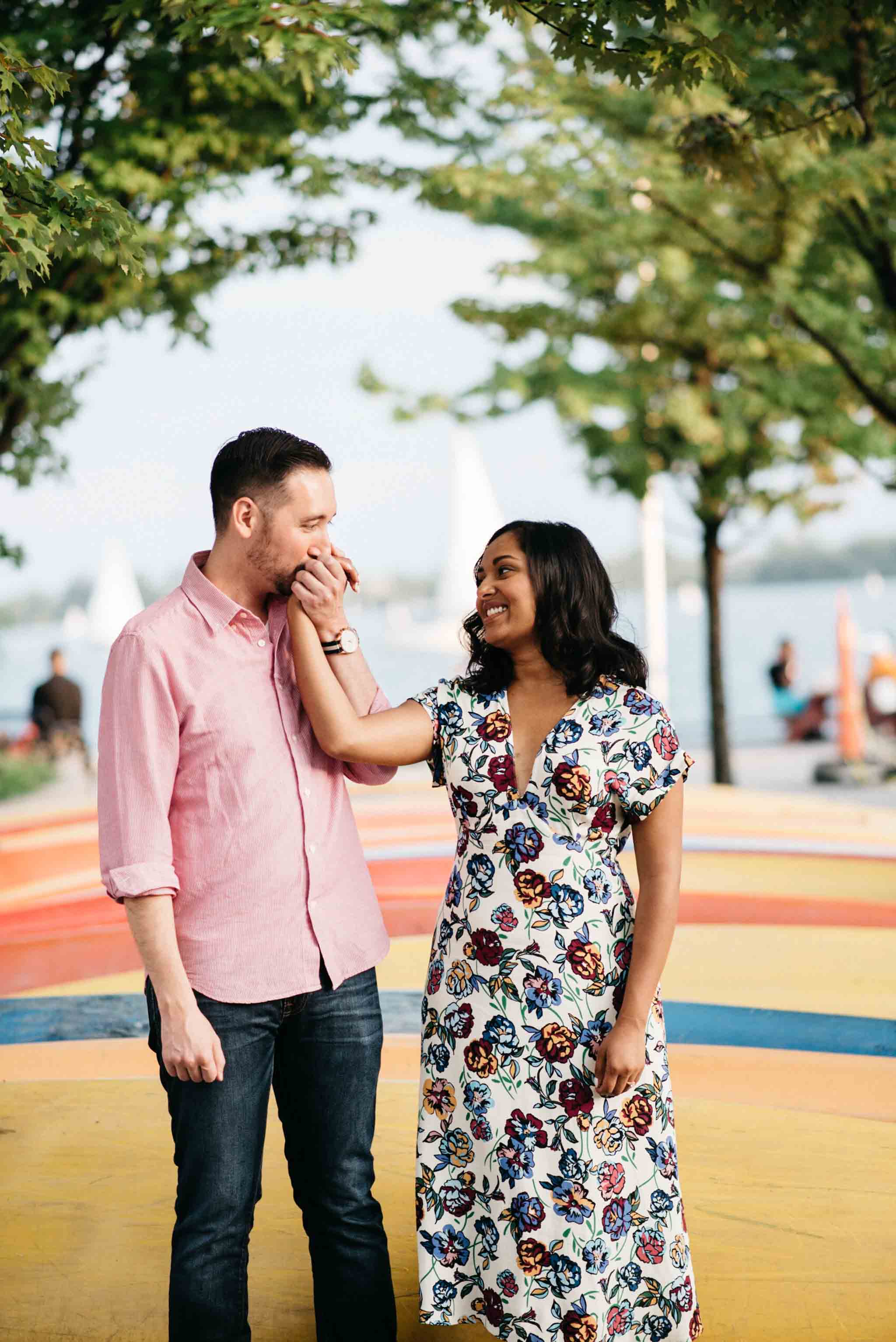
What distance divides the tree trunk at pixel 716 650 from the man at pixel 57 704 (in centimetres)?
767

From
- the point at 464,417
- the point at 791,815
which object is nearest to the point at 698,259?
the point at 464,417

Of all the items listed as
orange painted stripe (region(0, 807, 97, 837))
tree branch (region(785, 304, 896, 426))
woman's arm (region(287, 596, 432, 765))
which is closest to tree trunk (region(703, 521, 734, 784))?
tree branch (region(785, 304, 896, 426))

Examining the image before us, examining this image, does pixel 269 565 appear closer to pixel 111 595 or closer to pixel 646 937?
pixel 646 937

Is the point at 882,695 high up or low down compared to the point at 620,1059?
up

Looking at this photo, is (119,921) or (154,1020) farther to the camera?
(119,921)

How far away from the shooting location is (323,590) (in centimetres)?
246

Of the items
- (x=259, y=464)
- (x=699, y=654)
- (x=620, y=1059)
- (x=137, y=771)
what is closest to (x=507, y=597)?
(x=259, y=464)

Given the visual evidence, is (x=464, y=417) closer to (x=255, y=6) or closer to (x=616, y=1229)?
(x=255, y=6)

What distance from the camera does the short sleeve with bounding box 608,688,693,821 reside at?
101 inches

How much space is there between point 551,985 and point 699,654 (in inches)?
3249

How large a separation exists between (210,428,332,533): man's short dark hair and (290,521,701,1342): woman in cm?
26

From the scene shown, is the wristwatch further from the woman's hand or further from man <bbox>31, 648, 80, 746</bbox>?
man <bbox>31, 648, 80, 746</bbox>

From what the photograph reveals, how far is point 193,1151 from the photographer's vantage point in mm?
2424

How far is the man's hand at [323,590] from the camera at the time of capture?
2.46 metres
